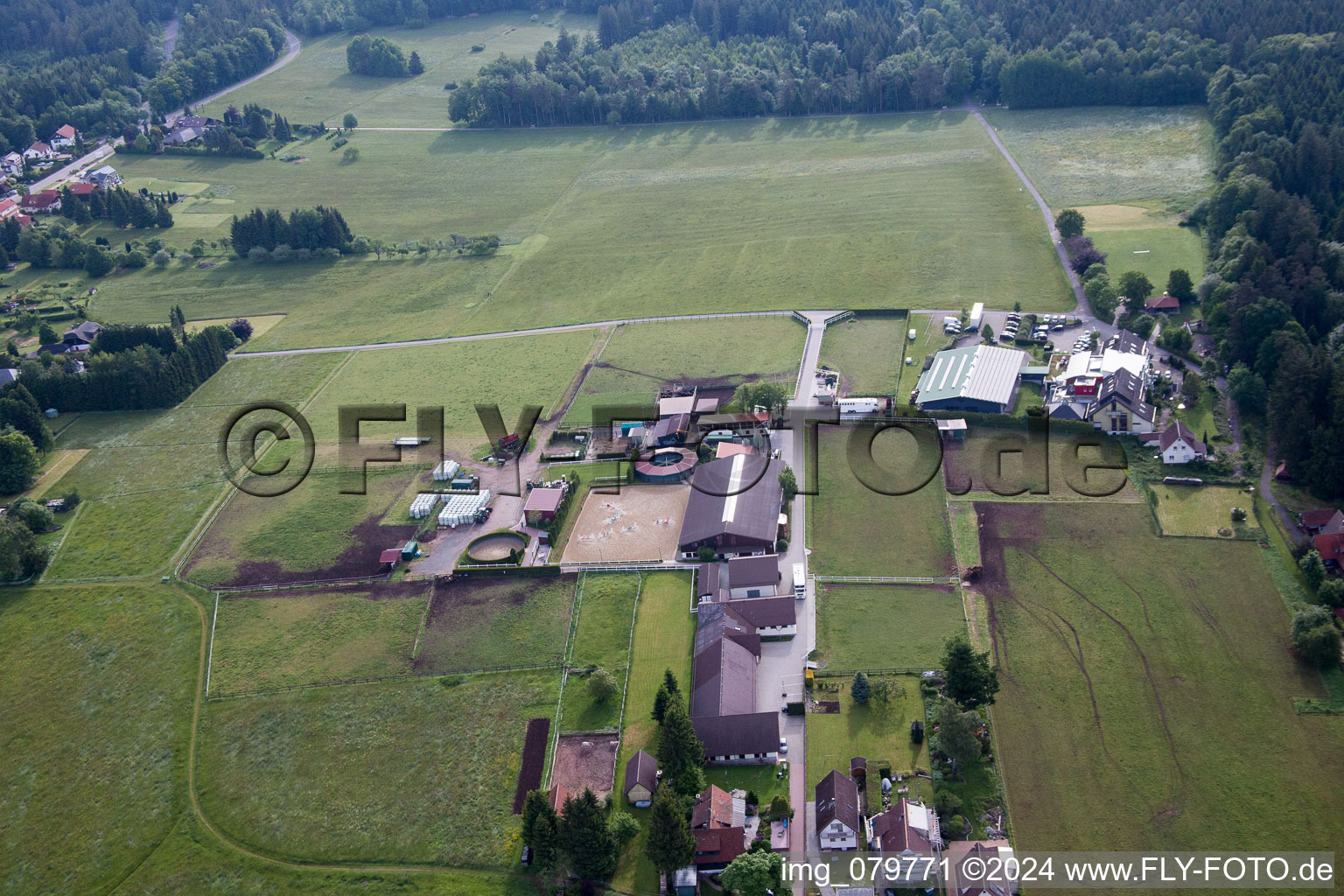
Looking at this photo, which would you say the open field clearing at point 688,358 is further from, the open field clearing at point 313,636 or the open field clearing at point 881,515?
the open field clearing at point 313,636

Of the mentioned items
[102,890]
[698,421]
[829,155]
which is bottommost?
[102,890]

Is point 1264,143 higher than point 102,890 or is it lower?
higher

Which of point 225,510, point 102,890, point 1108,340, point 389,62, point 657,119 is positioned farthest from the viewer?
Answer: point 389,62

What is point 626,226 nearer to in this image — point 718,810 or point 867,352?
point 867,352

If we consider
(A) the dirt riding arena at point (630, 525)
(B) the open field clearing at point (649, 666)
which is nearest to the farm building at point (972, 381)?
(A) the dirt riding arena at point (630, 525)

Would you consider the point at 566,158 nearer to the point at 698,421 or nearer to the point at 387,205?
the point at 387,205

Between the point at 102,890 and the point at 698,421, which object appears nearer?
the point at 102,890

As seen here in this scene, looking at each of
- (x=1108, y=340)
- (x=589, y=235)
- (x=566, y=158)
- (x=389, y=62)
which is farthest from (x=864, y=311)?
(x=389, y=62)
